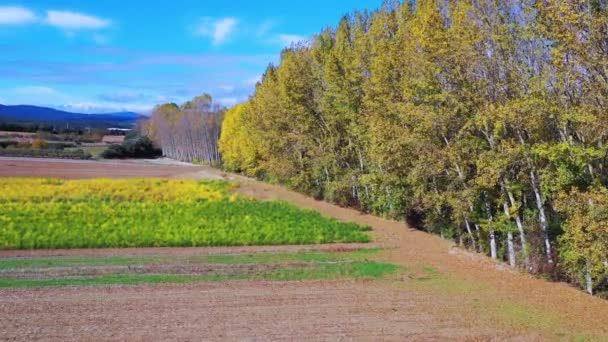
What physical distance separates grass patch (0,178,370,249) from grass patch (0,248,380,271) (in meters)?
3.56

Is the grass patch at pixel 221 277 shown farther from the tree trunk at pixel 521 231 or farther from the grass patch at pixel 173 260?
the tree trunk at pixel 521 231

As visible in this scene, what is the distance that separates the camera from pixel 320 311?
17016 mm

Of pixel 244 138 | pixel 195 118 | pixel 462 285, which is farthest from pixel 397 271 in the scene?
pixel 195 118

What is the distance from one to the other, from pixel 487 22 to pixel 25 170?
75838 millimetres

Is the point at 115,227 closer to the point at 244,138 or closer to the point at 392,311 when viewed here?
the point at 392,311

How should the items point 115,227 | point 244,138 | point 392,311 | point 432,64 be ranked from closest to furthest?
1. point 392,311
2. point 432,64
3. point 115,227
4. point 244,138

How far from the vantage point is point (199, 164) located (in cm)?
12144

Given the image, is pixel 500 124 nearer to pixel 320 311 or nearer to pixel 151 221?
pixel 320 311

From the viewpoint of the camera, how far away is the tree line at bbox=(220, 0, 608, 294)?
53.4ft

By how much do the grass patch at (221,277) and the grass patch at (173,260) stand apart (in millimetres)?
2311

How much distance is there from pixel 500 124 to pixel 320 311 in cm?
827

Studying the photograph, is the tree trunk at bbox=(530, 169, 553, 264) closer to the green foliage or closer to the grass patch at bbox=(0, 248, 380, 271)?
the green foliage

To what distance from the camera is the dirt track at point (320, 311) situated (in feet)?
49.3

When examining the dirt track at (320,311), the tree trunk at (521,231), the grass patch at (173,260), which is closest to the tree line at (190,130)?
the grass patch at (173,260)
